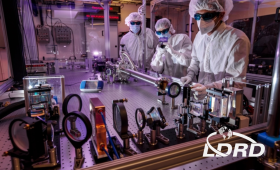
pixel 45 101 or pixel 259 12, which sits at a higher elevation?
pixel 259 12

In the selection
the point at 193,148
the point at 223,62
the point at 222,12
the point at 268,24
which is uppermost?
the point at 268,24

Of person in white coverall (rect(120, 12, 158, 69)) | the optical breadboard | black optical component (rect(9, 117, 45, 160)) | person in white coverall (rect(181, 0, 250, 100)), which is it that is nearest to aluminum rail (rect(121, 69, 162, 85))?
person in white coverall (rect(181, 0, 250, 100))

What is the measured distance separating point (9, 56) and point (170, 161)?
2142 millimetres

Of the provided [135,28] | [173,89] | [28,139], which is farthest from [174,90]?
[135,28]

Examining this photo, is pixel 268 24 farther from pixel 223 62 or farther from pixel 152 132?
pixel 152 132

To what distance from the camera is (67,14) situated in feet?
14.3

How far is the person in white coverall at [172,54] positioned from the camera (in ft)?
6.63

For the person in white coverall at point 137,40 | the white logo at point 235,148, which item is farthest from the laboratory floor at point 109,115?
the person in white coverall at point 137,40

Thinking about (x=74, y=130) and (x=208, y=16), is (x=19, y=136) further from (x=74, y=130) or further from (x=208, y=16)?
(x=208, y=16)

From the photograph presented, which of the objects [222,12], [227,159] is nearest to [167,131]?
[227,159]

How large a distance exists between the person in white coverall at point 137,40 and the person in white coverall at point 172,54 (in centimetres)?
44

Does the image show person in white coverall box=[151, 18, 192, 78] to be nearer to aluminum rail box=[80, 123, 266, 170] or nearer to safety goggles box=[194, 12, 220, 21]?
safety goggles box=[194, 12, 220, 21]

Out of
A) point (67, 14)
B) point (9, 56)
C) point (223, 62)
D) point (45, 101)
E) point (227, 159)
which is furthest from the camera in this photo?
point (67, 14)

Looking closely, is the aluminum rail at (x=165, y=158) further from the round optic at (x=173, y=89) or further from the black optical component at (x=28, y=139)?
the round optic at (x=173, y=89)
